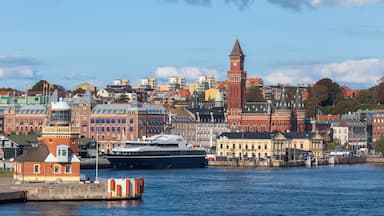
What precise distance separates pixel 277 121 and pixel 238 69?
9.99m

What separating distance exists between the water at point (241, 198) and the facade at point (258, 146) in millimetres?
35752

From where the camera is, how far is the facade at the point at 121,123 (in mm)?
154750

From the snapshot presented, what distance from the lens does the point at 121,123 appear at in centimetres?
15588

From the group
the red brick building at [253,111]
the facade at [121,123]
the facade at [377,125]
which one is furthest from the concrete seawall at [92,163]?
the facade at [377,125]

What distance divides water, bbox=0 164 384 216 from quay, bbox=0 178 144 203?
743 millimetres

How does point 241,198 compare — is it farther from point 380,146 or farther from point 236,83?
point 236,83

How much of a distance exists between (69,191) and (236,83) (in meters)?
108

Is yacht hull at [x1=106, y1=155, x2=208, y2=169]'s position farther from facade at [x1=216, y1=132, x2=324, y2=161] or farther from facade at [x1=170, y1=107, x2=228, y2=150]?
facade at [x1=170, y1=107, x2=228, y2=150]

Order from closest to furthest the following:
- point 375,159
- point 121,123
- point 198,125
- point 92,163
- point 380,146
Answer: point 92,163 < point 121,123 < point 375,159 < point 380,146 < point 198,125

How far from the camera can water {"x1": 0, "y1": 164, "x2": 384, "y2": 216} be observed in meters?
65.2

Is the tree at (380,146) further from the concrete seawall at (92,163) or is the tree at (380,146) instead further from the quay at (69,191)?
the quay at (69,191)

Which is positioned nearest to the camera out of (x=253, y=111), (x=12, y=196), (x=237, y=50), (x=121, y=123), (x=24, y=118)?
(x=12, y=196)

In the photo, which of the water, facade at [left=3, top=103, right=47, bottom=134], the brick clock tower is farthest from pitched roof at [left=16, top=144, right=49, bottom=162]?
the brick clock tower

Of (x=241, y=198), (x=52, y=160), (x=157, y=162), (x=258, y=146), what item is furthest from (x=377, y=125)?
(x=52, y=160)
